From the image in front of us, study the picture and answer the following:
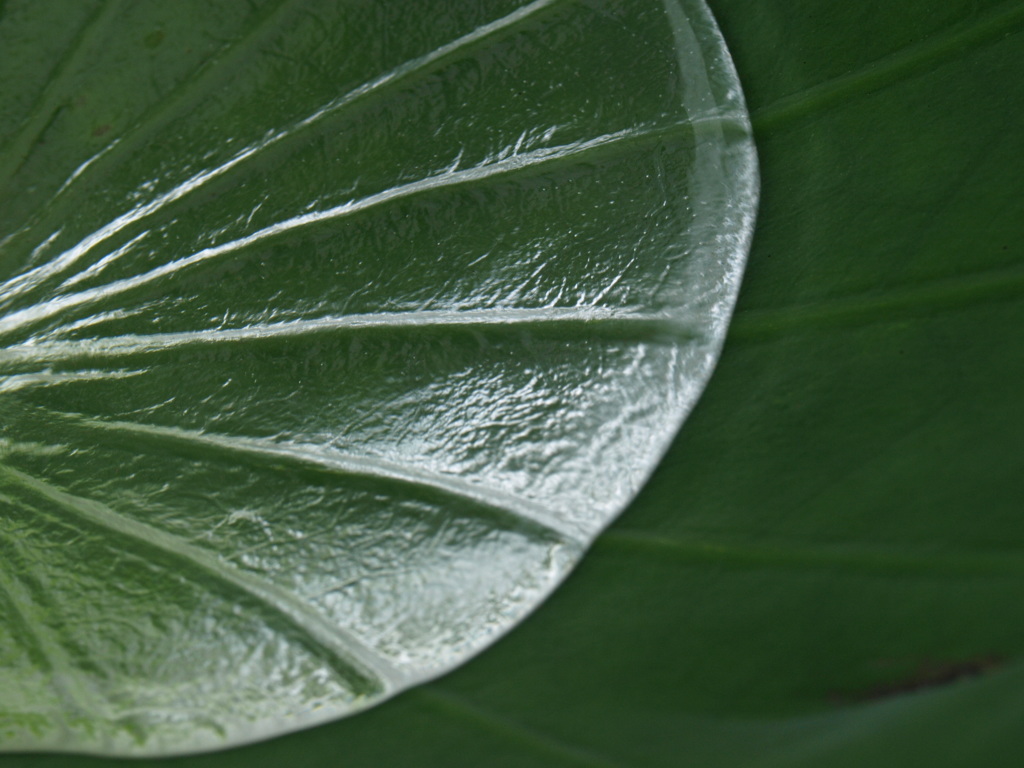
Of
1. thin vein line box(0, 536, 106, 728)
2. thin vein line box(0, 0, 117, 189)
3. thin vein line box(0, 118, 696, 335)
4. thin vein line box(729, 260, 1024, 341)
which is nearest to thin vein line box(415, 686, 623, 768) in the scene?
thin vein line box(0, 536, 106, 728)

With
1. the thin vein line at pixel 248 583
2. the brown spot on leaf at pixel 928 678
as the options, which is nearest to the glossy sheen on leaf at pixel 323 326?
the thin vein line at pixel 248 583

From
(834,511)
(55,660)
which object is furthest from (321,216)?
(834,511)

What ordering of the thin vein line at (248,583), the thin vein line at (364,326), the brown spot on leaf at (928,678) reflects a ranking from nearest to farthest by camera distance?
the brown spot on leaf at (928,678)
the thin vein line at (248,583)
the thin vein line at (364,326)

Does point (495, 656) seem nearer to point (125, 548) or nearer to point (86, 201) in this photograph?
point (125, 548)

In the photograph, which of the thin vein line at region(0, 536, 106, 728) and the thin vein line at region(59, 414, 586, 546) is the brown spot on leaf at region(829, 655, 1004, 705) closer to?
the thin vein line at region(59, 414, 586, 546)

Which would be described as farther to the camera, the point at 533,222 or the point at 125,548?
the point at 533,222

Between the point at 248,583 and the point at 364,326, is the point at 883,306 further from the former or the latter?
the point at 248,583

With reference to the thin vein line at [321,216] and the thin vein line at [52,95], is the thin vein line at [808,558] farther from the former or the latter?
the thin vein line at [52,95]

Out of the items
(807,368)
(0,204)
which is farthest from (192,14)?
(807,368)
